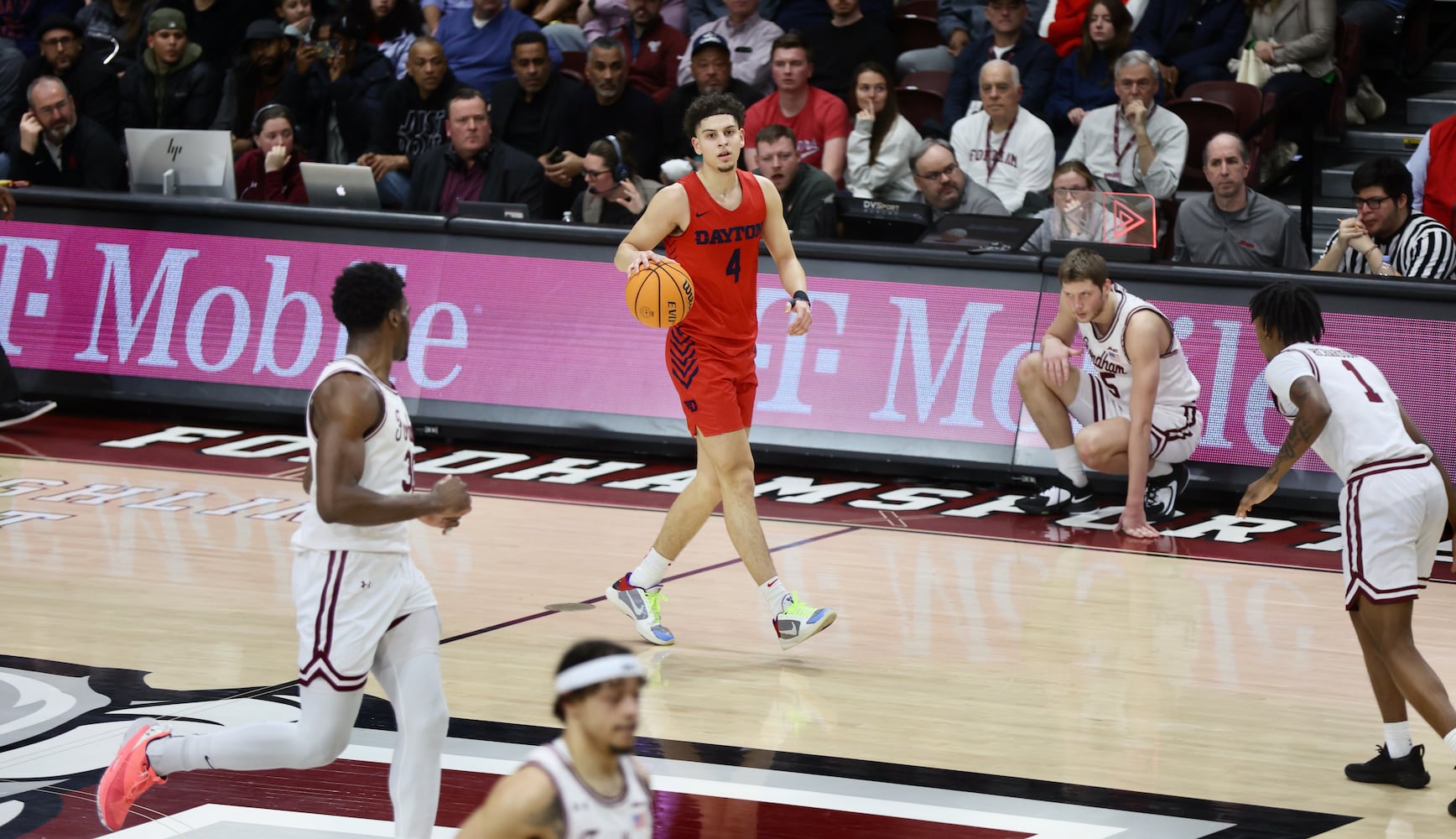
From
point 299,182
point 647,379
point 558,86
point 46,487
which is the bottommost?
point 46,487

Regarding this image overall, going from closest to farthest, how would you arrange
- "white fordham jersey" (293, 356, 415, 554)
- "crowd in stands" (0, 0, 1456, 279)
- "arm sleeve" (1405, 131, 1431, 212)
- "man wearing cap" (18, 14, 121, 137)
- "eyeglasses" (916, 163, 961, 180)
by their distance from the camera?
"white fordham jersey" (293, 356, 415, 554), "crowd in stands" (0, 0, 1456, 279), "arm sleeve" (1405, 131, 1431, 212), "eyeglasses" (916, 163, 961, 180), "man wearing cap" (18, 14, 121, 137)

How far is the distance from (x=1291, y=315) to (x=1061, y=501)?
437 cm

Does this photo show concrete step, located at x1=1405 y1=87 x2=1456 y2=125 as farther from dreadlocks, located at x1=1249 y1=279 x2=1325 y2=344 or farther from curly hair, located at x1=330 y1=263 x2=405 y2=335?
curly hair, located at x1=330 y1=263 x2=405 y2=335

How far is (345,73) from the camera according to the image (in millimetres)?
14391

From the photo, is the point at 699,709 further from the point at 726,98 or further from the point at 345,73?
the point at 345,73

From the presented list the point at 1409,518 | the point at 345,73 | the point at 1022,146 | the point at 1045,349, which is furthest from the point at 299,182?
the point at 1409,518

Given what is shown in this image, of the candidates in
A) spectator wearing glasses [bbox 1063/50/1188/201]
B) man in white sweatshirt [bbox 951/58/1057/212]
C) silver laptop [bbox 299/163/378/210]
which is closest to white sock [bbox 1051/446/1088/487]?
Result: spectator wearing glasses [bbox 1063/50/1188/201]

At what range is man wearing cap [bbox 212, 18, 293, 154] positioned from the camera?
1477 centimetres

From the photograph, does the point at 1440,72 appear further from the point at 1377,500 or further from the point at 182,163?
the point at 182,163

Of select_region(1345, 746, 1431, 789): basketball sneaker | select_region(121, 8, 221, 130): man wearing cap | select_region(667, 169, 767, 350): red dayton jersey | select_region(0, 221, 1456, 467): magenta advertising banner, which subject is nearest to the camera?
select_region(1345, 746, 1431, 789): basketball sneaker

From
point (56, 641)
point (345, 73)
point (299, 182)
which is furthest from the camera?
point (345, 73)

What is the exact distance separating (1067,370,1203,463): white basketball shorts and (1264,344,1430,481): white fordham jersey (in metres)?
3.79

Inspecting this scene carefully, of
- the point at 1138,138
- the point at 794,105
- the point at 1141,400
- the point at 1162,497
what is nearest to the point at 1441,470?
the point at 1141,400

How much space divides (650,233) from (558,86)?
6483 mm
